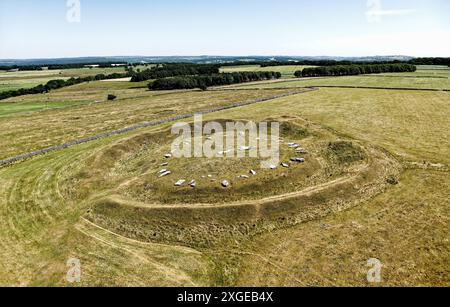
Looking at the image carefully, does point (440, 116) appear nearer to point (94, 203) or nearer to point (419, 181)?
point (419, 181)

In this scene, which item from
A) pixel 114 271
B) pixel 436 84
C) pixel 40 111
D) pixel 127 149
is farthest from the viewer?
pixel 436 84

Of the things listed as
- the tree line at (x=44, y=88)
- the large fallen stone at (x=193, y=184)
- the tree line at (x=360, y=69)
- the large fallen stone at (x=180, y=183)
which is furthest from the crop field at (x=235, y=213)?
the tree line at (x=360, y=69)

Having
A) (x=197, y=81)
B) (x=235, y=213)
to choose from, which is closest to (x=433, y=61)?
(x=197, y=81)

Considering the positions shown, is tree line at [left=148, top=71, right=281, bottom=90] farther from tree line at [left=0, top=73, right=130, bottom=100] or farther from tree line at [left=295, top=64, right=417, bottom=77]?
tree line at [left=0, top=73, right=130, bottom=100]

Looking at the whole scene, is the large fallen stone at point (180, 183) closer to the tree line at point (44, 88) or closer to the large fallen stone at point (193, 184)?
the large fallen stone at point (193, 184)

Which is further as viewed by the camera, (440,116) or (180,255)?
(440,116)

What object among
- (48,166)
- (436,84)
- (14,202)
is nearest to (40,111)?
(48,166)

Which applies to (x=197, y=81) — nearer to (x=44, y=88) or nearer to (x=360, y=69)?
(x=44, y=88)
